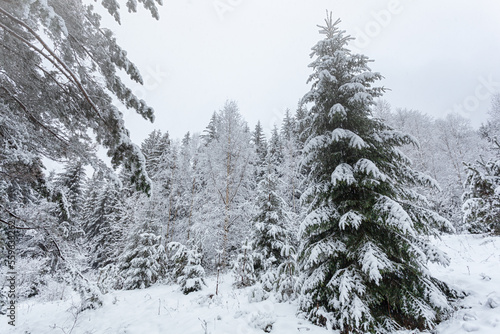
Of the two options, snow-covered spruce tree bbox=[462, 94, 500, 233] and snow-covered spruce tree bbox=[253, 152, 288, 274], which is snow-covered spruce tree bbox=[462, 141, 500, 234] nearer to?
snow-covered spruce tree bbox=[462, 94, 500, 233]

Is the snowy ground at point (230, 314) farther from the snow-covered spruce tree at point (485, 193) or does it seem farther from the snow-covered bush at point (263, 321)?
the snow-covered spruce tree at point (485, 193)

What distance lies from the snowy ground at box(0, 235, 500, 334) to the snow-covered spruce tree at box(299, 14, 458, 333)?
48 centimetres

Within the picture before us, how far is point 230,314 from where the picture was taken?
6.00 meters

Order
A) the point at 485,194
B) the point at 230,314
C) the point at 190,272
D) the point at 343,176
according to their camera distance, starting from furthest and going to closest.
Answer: the point at 190,272
the point at 485,194
the point at 230,314
the point at 343,176

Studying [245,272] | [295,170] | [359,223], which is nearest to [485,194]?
[359,223]

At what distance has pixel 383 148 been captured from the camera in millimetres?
5910

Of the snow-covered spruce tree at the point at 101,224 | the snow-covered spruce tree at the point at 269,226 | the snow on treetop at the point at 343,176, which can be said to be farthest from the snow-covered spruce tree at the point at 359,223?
the snow-covered spruce tree at the point at 101,224

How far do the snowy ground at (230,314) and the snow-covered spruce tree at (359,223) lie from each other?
48 centimetres

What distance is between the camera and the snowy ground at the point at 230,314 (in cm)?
441

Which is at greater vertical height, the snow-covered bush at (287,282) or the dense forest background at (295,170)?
the dense forest background at (295,170)

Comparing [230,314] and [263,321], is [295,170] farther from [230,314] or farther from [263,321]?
[230,314]

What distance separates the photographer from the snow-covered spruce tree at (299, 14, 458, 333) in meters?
4.53

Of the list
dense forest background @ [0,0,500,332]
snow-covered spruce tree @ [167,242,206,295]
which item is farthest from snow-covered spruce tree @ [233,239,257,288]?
snow-covered spruce tree @ [167,242,206,295]

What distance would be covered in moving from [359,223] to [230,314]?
4.23 meters
